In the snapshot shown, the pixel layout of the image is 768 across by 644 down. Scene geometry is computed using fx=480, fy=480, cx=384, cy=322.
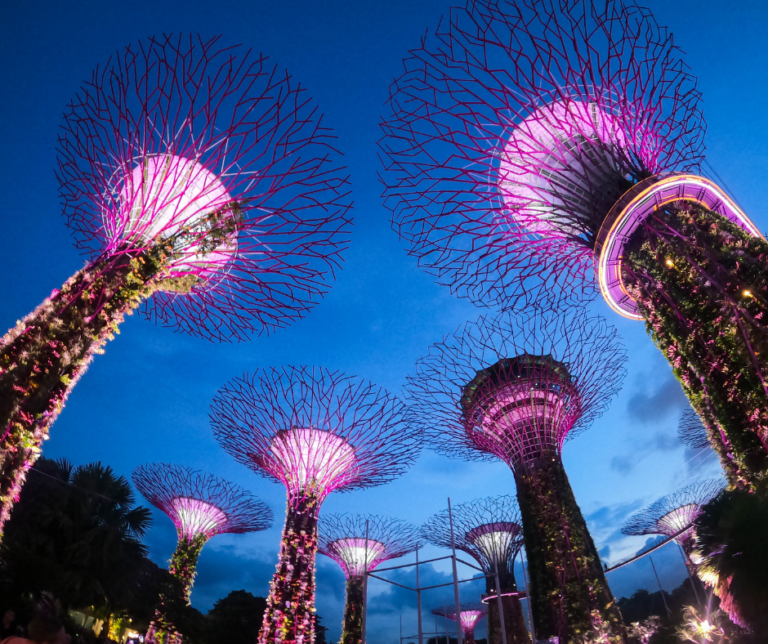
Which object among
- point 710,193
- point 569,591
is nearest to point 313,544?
point 569,591

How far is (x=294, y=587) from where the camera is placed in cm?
1202

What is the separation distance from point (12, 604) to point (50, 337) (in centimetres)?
619

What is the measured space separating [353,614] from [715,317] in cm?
2418

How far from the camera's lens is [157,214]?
22.7 feet

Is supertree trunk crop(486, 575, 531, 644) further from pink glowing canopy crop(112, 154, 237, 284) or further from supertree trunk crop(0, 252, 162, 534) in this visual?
supertree trunk crop(0, 252, 162, 534)

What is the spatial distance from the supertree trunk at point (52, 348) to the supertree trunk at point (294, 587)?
842 centimetres

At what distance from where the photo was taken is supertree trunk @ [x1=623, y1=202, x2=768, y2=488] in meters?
4.96

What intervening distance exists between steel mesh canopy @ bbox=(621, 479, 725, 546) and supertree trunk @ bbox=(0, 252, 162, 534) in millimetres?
Result: 30804

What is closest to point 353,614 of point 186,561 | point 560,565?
point 186,561

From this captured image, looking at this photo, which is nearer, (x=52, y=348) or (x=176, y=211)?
(x=52, y=348)

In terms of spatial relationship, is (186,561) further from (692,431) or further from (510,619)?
(692,431)

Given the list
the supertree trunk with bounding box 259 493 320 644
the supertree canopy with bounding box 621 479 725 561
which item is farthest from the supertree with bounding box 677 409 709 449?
the supertree trunk with bounding box 259 493 320 644

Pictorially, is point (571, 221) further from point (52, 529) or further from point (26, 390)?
point (52, 529)

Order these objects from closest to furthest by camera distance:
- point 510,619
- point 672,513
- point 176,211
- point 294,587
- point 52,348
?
point 52,348 → point 176,211 → point 294,587 → point 510,619 → point 672,513
